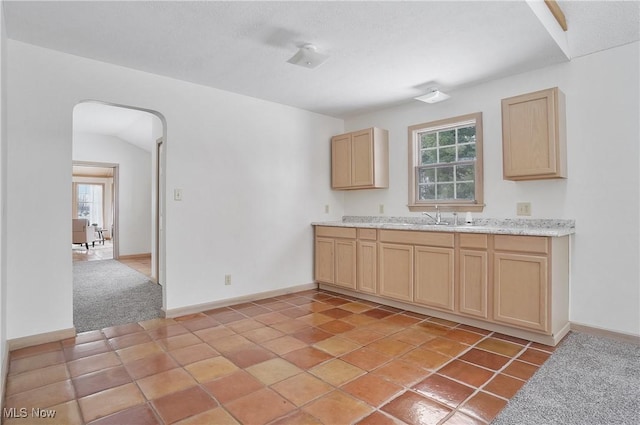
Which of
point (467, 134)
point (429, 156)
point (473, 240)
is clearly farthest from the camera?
point (429, 156)

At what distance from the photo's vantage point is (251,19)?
98.0 inches

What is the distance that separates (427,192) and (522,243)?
156 cm

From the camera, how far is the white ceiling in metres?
2.36

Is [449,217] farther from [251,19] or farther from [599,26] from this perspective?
[251,19]

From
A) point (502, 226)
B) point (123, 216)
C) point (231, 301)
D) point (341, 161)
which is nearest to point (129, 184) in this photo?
point (123, 216)

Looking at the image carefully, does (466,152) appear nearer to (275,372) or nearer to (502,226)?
(502,226)

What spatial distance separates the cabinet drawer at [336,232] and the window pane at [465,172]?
4.52 feet

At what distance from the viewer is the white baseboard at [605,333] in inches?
110

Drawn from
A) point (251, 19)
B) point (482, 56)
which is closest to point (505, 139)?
point (482, 56)

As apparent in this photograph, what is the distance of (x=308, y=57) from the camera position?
2836 millimetres

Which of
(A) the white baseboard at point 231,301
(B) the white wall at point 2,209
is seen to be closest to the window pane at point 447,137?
(A) the white baseboard at point 231,301

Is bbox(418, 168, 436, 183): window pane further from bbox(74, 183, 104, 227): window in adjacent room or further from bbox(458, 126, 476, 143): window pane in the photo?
bbox(74, 183, 104, 227): window in adjacent room

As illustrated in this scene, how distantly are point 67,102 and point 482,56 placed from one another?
3638 millimetres

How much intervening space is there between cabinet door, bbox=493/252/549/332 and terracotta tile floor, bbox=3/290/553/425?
7.9 inches
